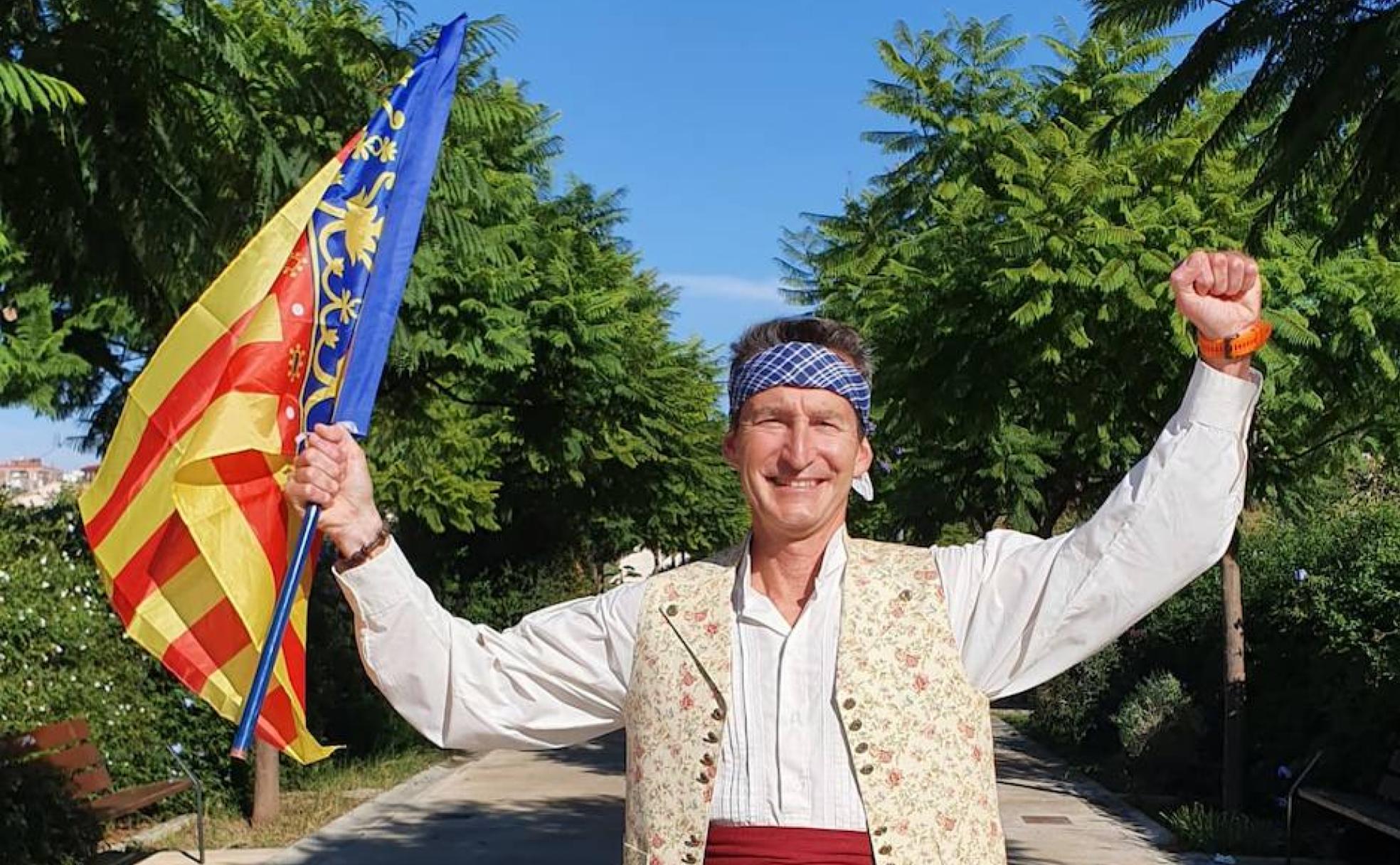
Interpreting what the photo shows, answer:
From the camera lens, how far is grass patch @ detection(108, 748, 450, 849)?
10484 mm

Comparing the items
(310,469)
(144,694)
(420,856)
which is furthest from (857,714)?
(144,694)

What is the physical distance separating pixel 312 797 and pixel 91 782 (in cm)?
350

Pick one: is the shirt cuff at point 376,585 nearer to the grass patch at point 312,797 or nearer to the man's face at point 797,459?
the man's face at point 797,459

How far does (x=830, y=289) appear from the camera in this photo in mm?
13359

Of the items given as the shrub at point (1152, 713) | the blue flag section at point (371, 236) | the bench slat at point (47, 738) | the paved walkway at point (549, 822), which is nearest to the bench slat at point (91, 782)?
the bench slat at point (47, 738)

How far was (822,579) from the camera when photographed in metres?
2.57

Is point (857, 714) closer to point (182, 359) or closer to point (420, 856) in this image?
point (182, 359)

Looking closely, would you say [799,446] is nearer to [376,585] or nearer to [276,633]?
[376,585]

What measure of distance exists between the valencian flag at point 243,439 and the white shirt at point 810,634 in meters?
0.35

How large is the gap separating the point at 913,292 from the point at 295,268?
6.65 metres

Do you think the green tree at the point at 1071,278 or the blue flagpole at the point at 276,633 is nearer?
the blue flagpole at the point at 276,633

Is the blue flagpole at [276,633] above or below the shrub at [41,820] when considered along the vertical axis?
above

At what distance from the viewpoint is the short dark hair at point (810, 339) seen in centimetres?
268

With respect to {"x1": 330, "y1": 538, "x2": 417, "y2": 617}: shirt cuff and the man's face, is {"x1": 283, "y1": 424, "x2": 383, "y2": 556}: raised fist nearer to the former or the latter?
{"x1": 330, "y1": 538, "x2": 417, "y2": 617}: shirt cuff
